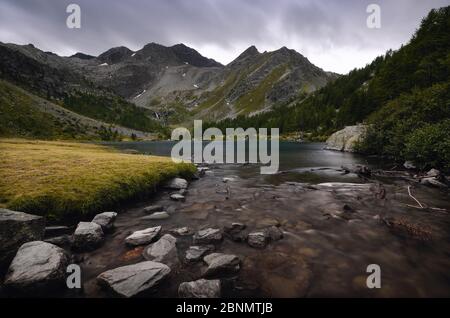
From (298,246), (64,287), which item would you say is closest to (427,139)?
(298,246)

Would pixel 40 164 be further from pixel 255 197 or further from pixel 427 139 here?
pixel 427 139

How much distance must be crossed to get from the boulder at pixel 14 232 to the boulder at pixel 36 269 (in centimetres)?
48

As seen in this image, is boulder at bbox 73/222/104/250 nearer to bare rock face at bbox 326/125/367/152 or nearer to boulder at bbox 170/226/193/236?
boulder at bbox 170/226/193/236

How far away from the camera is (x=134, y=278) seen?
631 centimetres

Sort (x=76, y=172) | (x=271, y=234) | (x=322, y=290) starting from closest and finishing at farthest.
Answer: (x=322, y=290) < (x=271, y=234) < (x=76, y=172)

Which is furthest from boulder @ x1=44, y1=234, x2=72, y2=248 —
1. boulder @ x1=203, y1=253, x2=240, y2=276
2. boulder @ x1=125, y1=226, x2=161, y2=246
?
boulder @ x1=203, y1=253, x2=240, y2=276

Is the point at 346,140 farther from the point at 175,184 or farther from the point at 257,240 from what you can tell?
the point at 257,240

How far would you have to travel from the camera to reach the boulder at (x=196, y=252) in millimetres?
7711

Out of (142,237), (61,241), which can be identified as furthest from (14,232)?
(142,237)

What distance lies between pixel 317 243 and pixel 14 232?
11.3 metres

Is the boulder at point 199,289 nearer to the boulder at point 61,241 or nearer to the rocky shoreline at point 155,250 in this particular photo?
the rocky shoreline at point 155,250

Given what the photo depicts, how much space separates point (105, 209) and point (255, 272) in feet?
30.6

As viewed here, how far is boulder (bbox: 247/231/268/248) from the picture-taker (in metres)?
8.83

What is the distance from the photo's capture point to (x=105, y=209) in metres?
12.2
